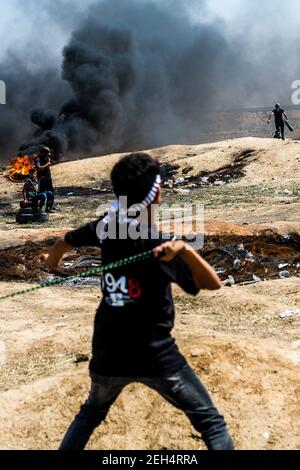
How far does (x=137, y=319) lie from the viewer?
103 inches

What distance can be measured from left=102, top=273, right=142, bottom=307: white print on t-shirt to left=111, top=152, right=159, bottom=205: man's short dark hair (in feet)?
1.15

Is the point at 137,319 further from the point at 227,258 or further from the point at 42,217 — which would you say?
the point at 42,217

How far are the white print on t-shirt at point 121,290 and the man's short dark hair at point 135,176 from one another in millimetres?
352

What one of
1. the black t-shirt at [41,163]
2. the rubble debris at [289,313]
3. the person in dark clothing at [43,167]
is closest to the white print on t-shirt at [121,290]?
the rubble debris at [289,313]

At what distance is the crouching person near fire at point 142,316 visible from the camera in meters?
2.59

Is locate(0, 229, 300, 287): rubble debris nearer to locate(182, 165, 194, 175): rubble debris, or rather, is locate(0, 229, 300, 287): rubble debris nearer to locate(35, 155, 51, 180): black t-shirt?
locate(35, 155, 51, 180): black t-shirt

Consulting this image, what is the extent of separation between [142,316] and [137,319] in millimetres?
26

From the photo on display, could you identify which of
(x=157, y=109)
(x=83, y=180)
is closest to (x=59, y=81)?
(x=157, y=109)

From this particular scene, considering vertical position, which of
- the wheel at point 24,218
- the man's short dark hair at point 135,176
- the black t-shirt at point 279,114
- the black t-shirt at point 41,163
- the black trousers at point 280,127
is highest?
the black t-shirt at point 279,114

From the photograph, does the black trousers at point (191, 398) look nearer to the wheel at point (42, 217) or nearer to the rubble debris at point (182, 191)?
the wheel at point (42, 217)

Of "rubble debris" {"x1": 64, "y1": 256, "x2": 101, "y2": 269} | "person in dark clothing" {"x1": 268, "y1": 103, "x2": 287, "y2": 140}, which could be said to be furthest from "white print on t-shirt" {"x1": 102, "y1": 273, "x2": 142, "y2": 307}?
"person in dark clothing" {"x1": 268, "y1": 103, "x2": 287, "y2": 140}

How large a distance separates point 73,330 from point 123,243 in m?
3.14
